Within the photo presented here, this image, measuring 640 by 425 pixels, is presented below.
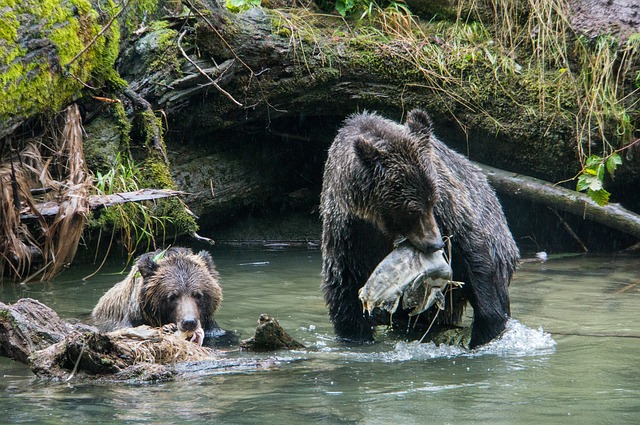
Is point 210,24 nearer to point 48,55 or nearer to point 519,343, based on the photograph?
point 48,55

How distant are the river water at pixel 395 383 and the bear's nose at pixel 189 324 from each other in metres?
0.64

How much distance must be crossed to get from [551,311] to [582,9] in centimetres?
515

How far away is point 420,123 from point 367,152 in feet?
1.71

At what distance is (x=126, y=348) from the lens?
18.7ft

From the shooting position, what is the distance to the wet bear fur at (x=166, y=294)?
24.2ft

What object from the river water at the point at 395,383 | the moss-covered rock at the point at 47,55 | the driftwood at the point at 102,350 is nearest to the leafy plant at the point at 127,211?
the moss-covered rock at the point at 47,55

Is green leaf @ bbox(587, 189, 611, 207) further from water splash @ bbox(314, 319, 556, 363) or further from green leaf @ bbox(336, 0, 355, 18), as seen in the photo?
green leaf @ bbox(336, 0, 355, 18)

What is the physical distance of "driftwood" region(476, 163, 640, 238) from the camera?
421 inches

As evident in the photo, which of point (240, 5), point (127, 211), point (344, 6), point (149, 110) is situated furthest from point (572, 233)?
point (127, 211)

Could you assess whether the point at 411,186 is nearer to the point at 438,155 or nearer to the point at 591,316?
the point at 438,155

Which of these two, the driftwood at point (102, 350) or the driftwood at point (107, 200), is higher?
the driftwood at point (107, 200)

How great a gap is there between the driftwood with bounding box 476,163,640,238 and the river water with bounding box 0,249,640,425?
2.31 metres

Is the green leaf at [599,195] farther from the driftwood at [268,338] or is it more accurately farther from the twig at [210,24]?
the twig at [210,24]

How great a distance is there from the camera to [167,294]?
739 cm
